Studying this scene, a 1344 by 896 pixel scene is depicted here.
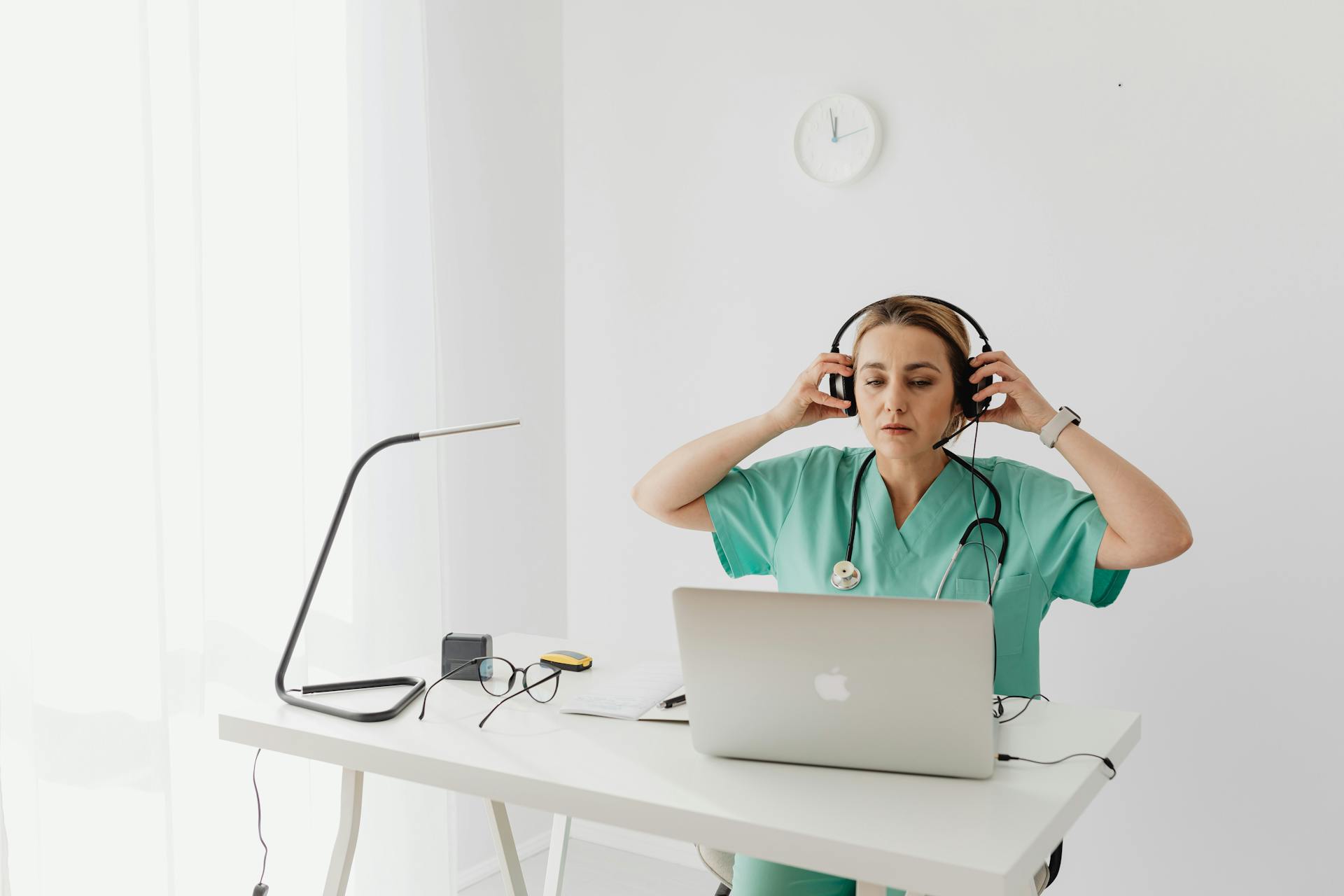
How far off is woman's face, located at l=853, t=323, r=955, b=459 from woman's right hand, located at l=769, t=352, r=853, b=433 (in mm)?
47

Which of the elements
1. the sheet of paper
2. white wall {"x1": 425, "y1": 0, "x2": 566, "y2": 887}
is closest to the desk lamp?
the sheet of paper

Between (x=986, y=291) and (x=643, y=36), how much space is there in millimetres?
1208

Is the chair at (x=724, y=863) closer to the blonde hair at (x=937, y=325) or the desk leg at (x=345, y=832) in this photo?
the desk leg at (x=345, y=832)

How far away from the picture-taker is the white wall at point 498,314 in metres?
2.62

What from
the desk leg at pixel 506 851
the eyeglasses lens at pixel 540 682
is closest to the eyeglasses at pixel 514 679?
the eyeglasses lens at pixel 540 682

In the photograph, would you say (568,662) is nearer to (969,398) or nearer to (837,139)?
(969,398)

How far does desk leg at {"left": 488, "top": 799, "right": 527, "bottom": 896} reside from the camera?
173 cm

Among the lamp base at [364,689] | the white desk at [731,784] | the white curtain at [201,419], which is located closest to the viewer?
the white desk at [731,784]

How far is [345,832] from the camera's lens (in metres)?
1.44

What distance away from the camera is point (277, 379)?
2104mm

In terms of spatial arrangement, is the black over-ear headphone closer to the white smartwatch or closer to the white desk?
the white smartwatch

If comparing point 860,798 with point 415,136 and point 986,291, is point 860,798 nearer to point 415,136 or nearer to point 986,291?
point 986,291

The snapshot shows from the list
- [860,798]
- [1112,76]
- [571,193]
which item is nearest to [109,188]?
[571,193]

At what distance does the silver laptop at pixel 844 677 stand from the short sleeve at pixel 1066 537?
63 cm
